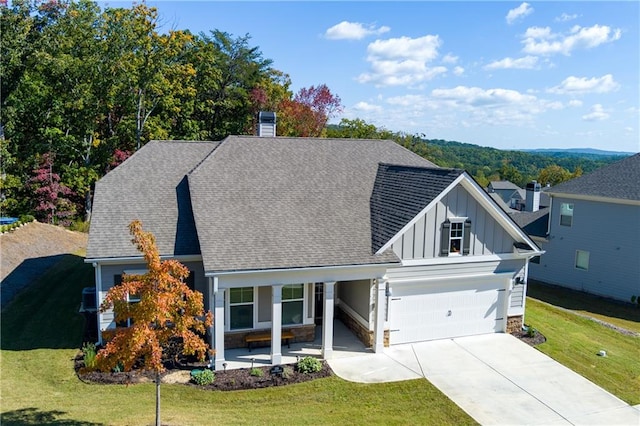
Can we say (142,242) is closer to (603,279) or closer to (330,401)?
(330,401)

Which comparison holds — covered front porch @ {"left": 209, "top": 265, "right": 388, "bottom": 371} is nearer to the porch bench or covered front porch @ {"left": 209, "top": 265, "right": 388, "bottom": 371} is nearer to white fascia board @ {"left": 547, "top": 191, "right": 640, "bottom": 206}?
the porch bench

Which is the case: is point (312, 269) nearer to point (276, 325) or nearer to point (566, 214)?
point (276, 325)

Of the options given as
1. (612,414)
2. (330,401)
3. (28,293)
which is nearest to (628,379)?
(612,414)

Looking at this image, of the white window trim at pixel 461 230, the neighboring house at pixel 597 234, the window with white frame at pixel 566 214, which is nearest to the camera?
the white window trim at pixel 461 230

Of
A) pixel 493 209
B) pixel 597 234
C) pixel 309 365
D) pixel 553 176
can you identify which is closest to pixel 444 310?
pixel 493 209

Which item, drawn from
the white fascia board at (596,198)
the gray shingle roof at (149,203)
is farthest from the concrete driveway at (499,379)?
the white fascia board at (596,198)

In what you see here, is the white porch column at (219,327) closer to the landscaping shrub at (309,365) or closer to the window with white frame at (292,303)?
the landscaping shrub at (309,365)

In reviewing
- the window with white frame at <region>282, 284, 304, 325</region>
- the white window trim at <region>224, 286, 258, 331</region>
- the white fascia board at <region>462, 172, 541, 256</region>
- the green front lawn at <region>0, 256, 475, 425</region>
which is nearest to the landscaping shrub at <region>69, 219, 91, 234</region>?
the green front lawn at <region>0, 256, 475, 425</region>
